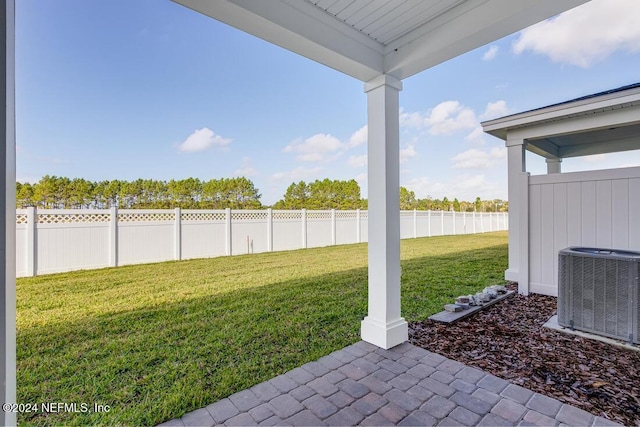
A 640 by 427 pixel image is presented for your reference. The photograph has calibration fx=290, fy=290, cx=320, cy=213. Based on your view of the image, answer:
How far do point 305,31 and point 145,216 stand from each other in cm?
713

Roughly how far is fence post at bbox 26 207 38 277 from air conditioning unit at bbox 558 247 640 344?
29.4ft

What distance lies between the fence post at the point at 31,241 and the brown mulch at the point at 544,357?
7.41 metres

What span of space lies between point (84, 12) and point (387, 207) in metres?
8.08

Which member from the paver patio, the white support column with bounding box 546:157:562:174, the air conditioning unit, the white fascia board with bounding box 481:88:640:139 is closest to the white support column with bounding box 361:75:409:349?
the paver patio

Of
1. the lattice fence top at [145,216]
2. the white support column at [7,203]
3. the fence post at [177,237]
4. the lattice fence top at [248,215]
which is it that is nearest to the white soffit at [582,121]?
the white support column at [7,203]

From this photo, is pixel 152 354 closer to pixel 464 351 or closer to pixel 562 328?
Result: pixel 464 351

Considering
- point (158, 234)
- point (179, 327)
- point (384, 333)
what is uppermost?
point (158, 234)

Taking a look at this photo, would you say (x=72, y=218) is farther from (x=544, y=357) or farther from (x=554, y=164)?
(x=554, y=164)

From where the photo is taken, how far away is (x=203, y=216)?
28.1ft

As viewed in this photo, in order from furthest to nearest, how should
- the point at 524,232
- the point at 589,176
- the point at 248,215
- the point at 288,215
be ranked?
the point at 288,215 → the point at 248,215 → the point at 524,232 → the point at 589,176

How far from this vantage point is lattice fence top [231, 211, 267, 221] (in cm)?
917

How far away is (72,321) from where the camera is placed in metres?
3.58

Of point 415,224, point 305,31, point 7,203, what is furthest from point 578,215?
point 415,224

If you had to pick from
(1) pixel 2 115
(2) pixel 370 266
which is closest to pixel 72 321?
(1) pixel 2 115
